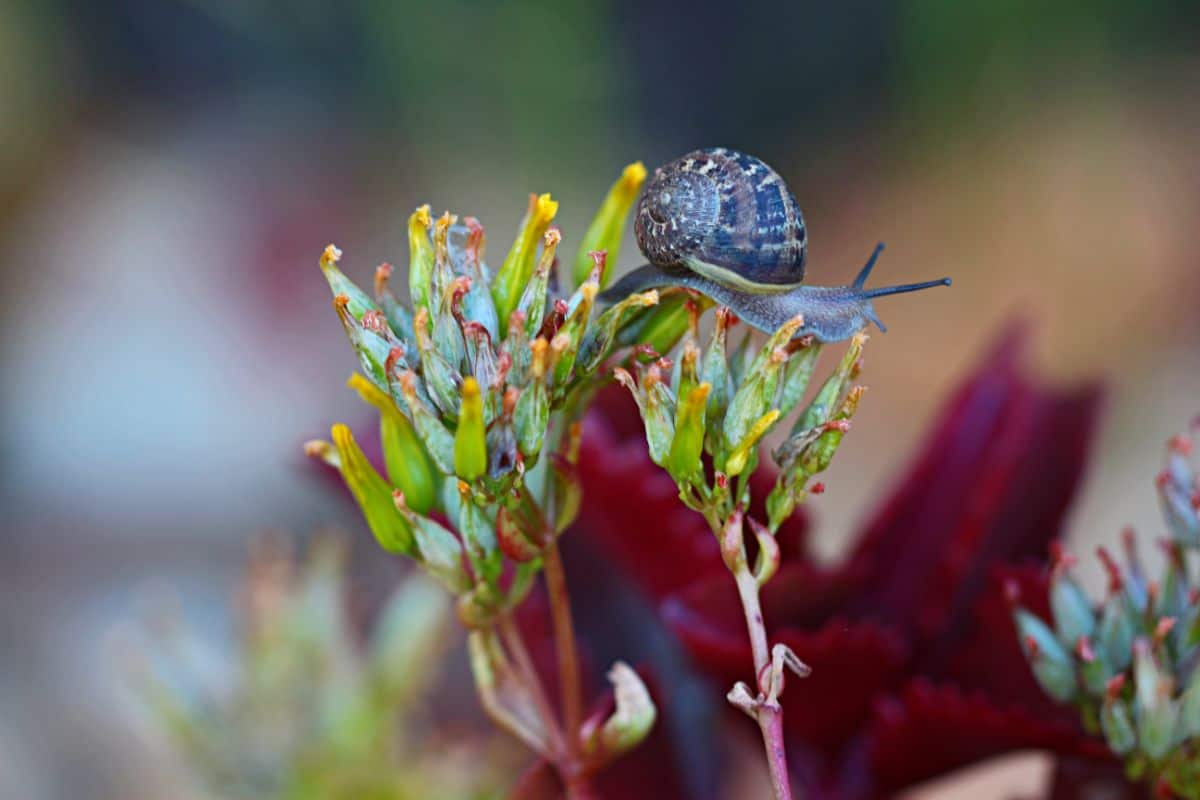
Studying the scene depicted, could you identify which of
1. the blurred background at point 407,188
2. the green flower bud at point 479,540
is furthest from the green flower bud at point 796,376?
the blurred background at point 407,188

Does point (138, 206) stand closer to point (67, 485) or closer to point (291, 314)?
point (291, 314)

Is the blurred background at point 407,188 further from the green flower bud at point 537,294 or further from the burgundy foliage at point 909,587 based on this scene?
the green flower bud at point 537,294

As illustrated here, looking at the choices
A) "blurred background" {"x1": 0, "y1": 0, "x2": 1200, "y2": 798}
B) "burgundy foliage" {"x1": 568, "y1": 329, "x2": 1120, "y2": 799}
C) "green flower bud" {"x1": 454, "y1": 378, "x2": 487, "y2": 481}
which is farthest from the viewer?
"blurred background" {"x1": 0, "y1": 0, "x2": 1200, "y2": 798}

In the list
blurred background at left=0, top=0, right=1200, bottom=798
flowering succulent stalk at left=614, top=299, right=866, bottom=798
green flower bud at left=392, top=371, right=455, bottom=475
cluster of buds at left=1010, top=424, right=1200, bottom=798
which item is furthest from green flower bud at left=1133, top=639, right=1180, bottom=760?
blurred background at left=0, top=0, right=1200, bottom=798

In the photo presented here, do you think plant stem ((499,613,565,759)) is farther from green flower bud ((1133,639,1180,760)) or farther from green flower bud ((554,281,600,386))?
green flower bud ((1133,639,1180,760))

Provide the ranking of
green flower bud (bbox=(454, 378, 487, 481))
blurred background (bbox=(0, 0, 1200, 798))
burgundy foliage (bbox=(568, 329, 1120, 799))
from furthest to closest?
blurred background (bbox=(0, 0, 1200, 798)) < burgundy foliage (bbox=(568, 329, 1120, 799)) < green flower bud (bbox=(454, 378, 487, 481))

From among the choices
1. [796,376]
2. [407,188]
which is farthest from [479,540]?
[407,188]
